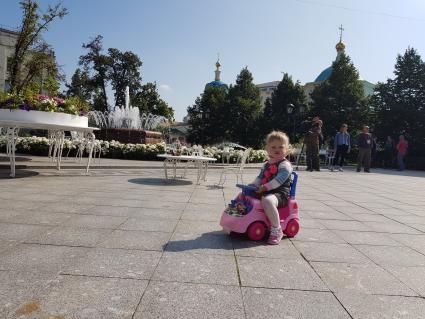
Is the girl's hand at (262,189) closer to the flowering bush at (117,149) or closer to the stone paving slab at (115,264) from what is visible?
the stone paving slab at (115,264)

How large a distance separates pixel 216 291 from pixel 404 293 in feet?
4.37

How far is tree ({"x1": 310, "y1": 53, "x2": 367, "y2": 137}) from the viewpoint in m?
44.2

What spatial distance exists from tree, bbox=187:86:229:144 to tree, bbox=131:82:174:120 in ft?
14.1

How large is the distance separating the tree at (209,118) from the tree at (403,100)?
69.1 feet

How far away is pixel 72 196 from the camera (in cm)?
655

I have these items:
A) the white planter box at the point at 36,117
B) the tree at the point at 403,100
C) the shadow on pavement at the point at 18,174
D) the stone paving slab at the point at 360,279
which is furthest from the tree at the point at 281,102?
the stone paving slab at the point at 360,279

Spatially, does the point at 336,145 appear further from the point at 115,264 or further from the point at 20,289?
the point at 20,289

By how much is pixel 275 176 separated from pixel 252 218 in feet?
1.75

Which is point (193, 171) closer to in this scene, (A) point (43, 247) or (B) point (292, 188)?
(B) point (292, 188)

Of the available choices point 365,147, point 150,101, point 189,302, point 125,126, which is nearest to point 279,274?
point 189,302

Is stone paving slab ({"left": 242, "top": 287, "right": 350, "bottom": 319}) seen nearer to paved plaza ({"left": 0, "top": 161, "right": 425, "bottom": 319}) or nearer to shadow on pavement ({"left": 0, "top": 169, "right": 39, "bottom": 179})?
paved plaza ({"left": 0, "top": 161, "right": 425, "bottom": 319})

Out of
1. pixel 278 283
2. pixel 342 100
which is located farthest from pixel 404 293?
pixel 342 100

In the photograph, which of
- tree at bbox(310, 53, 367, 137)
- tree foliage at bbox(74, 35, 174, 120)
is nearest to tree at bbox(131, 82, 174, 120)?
tree foliage at bbox(74, 35, 174, 120)

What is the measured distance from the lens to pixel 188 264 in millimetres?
3365
